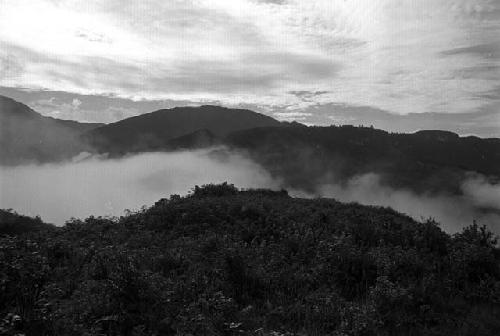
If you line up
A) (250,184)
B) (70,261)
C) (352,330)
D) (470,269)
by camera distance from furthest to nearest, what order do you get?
1. (250,184)
2. (70,261)
3. (470,269)
4. (352,330)

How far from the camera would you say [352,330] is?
7.70m

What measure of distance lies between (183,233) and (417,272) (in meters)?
10.2

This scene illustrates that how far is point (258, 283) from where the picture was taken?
10773 millimetres

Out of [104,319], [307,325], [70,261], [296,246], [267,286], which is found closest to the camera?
Answer: [104,319]

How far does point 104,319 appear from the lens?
7.03 m

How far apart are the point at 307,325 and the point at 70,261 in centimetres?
941

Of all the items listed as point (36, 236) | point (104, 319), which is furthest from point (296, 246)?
point (36, 236)

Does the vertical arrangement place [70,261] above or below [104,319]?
below

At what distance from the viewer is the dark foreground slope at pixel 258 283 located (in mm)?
7516

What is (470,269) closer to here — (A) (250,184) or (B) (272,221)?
(B) (272,221)

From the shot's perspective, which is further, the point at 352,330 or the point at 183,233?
the point at 183,233

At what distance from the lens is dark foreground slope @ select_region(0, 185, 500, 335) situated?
24.7ft

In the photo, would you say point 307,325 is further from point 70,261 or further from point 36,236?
point 36,236

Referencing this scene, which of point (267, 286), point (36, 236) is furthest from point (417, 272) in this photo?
point (36, 236)
